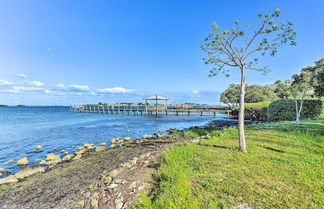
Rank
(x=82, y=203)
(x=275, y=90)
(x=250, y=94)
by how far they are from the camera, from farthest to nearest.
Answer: (x=250, y=94) → (x=275, y=90) → (x=82, y=203)

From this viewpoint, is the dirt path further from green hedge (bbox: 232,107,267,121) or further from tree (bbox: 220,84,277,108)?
tree (bbox: 220,84,277,108)

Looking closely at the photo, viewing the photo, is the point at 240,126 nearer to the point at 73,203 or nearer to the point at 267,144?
the point at 267,144

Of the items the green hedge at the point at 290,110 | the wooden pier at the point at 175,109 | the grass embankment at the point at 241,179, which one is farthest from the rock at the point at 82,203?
the wooden pier at the point at 175,109

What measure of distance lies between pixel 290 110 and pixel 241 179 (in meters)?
16.3

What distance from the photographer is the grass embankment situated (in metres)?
2.87

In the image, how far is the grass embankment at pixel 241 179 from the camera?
2.87m

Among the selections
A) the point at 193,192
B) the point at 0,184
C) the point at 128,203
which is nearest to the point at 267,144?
the point at 193,192

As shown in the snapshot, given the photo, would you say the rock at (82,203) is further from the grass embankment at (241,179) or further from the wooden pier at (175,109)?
the wooden pier at (175,109)

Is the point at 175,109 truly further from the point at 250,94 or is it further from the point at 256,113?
the point at 256,113

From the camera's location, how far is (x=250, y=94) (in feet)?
114

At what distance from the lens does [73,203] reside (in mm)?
3477

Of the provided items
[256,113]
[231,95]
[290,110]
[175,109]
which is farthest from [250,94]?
[290,110]

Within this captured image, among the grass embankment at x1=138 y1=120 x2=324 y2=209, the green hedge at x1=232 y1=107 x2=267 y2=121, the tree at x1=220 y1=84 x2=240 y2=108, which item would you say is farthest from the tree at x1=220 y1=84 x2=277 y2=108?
the grass embankment at x1=138 y1=120 x2=324 y2=209

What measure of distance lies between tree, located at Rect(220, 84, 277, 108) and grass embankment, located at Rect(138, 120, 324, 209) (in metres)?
32.1
